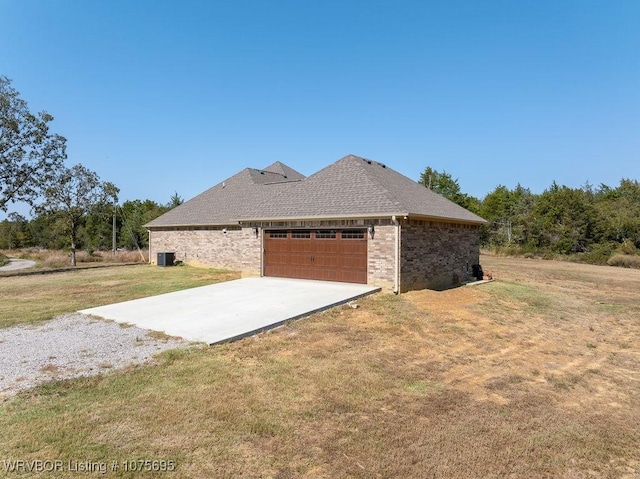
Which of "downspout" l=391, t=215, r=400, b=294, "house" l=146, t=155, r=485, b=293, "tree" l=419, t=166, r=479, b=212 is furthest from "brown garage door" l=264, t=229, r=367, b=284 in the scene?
"tree" l=419, t=166, r=479, b=212

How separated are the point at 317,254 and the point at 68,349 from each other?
942 cm

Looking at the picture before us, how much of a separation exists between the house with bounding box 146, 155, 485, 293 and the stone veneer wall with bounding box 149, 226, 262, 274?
0.76 feet

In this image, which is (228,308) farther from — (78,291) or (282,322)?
(78,291)

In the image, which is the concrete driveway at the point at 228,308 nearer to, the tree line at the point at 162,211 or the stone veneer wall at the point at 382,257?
the stone veneer wall at the point at 382,257

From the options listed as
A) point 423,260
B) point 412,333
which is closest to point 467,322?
point 412,333

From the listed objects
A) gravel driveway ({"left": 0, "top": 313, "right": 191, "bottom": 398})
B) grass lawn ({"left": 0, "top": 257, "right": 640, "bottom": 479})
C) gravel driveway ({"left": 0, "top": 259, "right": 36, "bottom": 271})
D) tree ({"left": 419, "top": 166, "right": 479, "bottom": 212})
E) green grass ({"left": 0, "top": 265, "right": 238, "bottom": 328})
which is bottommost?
gravel driveway ({"left": 0, "top": 259, "right": 36, "bottom": 271})

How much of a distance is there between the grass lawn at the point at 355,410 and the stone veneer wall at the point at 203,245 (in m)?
12.8

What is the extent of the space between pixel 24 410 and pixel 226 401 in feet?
7.69

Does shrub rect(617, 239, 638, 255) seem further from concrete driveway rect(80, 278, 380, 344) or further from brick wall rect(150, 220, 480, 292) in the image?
concrete driveway rect(80, 278, 380, 344)

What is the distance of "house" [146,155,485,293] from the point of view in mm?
12852

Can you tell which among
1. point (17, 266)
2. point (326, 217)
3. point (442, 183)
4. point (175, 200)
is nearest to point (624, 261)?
point (442, 183)

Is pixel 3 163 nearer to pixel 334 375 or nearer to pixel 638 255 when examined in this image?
pixel 334 375

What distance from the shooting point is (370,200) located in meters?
13.7

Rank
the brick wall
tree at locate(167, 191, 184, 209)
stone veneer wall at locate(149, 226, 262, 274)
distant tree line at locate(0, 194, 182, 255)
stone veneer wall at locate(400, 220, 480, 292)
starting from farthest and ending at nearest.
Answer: tree at locate(167, 191, 184, 209) < distant tree line at locate(0, 194, 182, 255) < stone veneer wall at locate(149, 226, 262, 274) < stone veneer wall at locate(400, 220, 480, 292) < the brick wall
